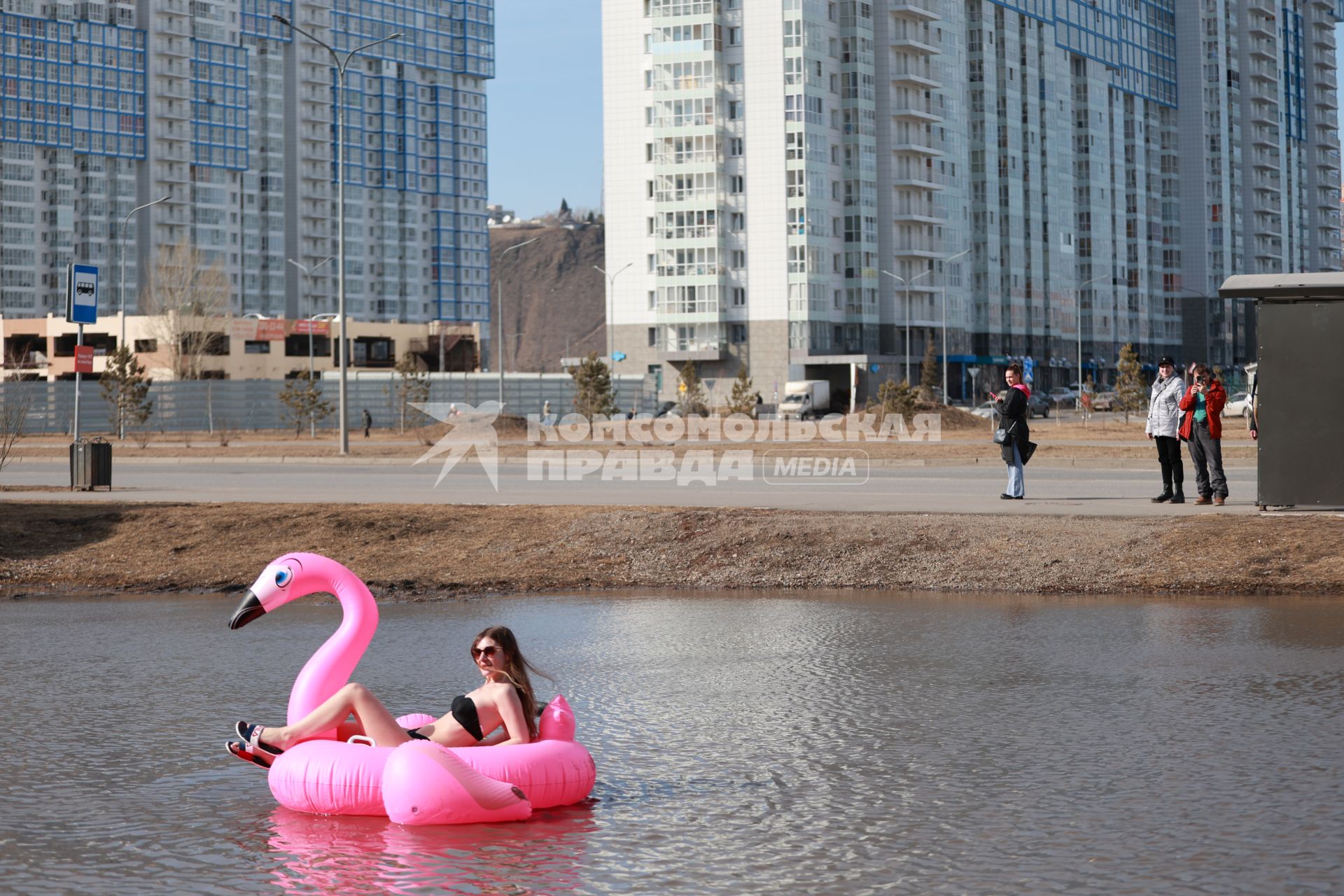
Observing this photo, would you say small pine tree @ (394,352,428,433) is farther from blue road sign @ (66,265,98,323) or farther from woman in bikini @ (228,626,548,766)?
woman in bikini @ (228,626,548,766)

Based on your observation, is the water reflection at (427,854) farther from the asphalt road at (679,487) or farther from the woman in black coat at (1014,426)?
the woman in black coat at (1014,426)

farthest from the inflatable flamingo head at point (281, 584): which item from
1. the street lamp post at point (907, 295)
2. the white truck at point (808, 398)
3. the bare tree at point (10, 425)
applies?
the street lamp post at point (907, 295)

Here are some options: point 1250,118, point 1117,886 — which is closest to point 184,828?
point 1117,886

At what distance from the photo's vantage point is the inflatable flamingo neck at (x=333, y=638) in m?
6.73

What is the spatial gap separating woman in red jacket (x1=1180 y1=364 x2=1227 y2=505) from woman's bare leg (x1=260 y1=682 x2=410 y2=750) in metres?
14.1

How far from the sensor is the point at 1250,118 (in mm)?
158500

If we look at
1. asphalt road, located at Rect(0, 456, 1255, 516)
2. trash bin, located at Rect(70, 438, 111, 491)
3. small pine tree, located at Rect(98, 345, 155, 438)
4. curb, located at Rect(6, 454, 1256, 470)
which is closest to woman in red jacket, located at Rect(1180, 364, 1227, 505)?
asphalt road, located at Rect(0, 456, 1255, 516)

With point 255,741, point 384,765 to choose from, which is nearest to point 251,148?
point 255,741

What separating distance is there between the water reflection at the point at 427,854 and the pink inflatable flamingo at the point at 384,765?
7 cm

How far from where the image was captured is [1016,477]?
2006 centimetres

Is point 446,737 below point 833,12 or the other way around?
below

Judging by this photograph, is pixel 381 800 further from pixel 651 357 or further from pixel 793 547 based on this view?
pixel 651 357

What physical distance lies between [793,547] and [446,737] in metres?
8.34

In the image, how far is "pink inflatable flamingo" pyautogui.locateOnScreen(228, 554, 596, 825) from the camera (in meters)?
6.10
